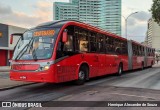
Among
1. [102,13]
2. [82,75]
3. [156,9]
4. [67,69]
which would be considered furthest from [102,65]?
[102,13]

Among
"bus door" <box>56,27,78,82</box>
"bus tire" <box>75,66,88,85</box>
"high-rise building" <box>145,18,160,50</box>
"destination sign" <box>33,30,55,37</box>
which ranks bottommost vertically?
"bus tire" <box>75,66,88,85</box>

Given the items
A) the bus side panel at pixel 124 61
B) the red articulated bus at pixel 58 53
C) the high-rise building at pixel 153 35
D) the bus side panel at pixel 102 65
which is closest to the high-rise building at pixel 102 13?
the bus side panel at pixel 124 61

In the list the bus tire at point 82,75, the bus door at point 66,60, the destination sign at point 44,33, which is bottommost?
the bus tire at point 82,75

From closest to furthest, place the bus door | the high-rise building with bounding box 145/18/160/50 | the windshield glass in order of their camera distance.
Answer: the windshield glass → the bus door → the high-rise building with bounding box 145/18/160/50

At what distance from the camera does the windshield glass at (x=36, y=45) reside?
11.4 metres

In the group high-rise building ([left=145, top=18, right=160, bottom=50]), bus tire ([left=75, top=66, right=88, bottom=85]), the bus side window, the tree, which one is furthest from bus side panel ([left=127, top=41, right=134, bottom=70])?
high-rise building ([left=145, top=18, right=160, bottom=50])

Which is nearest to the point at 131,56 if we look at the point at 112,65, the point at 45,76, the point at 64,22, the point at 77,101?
the point at 112,65

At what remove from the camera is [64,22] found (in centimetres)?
1240

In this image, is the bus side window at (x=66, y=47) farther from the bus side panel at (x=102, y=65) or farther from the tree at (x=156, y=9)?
the tree at (x=156, y=9)

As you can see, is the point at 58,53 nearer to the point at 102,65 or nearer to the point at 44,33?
the point at 44,33

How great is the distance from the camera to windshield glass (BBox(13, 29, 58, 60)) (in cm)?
1138

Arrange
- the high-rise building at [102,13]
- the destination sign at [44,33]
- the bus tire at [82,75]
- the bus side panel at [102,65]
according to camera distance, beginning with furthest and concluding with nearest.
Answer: the high-rise building at [102,13] < the bus side panel at [102,65] < the bus tire at [82,75] < the destination sign at [44,33]

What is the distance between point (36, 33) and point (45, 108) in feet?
16.5

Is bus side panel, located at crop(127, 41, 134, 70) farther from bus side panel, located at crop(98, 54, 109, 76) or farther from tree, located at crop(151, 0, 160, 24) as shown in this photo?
Answer: tree, located at crop(151, 0, 160, 24)
